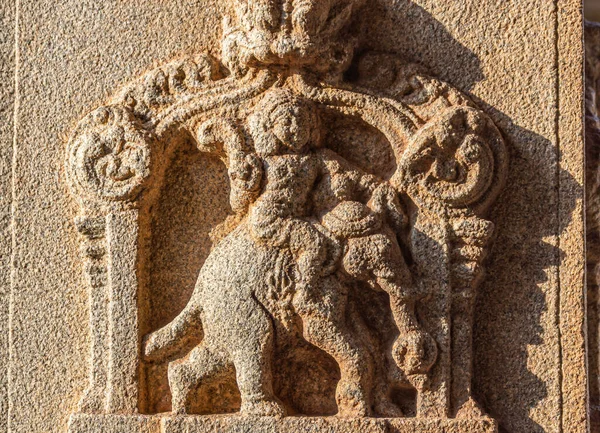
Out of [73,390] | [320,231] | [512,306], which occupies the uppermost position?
[320,231]

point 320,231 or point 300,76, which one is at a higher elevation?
point 300,76

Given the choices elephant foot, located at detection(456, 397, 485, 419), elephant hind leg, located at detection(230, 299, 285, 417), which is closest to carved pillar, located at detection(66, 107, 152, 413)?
elephant hind leg, located at detection(230, 299, 285, 417)

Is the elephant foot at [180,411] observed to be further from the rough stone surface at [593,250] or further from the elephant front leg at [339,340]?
the rough stone surface at [593,250]

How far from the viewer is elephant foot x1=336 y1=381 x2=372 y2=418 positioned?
295cm

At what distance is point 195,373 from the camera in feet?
9.78

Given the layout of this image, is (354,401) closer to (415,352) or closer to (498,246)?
(415,352)

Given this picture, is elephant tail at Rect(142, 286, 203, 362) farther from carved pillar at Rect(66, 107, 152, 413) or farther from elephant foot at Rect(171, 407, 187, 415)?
elephant foot at Rect(171, 407, 187, 415)

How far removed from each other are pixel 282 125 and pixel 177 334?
693mm

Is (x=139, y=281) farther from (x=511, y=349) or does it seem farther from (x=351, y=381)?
(x=511, y=349)

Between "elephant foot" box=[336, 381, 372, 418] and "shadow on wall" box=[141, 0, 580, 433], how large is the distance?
0.36 m

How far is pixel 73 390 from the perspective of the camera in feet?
10.2

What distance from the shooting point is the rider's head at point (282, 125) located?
2990 mm

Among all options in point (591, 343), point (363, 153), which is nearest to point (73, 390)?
point (363, 153)

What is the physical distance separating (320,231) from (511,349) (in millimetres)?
681
